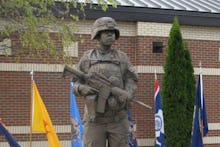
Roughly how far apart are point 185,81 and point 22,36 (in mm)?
6297

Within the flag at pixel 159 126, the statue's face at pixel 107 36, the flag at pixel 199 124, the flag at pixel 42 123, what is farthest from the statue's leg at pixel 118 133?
the flag at pixel 159 126

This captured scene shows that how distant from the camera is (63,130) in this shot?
50.0 ft

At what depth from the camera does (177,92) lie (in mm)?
15703

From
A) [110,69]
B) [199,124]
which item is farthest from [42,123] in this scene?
[110,69]

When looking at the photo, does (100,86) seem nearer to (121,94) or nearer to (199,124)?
(121,94)

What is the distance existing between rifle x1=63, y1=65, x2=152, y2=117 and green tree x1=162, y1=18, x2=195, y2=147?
28.1ft

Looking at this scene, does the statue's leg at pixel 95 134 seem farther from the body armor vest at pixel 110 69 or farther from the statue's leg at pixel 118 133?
the body armor vest at pixel 110 69

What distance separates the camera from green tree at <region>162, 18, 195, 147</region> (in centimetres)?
1568

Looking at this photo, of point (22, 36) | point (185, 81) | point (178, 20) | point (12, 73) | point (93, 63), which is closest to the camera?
point (93, 63)

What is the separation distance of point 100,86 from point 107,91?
0.38 ft

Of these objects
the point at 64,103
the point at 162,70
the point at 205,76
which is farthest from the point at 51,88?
the point at 205,76

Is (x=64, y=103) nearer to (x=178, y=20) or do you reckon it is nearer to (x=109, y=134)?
(x=178, y=20)

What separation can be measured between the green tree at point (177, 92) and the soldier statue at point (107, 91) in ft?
27.1

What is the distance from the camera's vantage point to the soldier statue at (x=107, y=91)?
23.6ft
